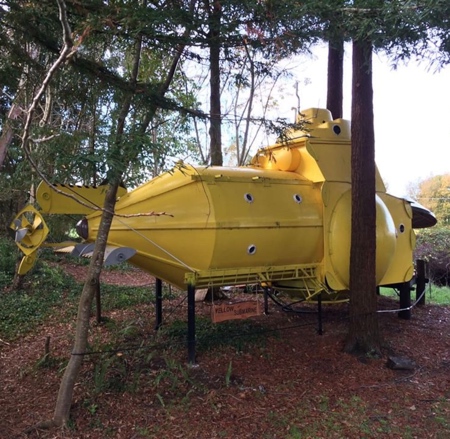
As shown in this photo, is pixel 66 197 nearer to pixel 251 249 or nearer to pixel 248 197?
pixel 248 197

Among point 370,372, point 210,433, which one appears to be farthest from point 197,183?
point 370,372

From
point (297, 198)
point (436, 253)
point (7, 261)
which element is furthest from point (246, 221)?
point (436, 253)

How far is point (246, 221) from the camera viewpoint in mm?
5840

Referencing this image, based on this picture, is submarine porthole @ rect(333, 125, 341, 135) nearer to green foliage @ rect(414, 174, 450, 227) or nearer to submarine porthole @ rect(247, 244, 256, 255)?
submarine porthole @ rect(247, 244, 256, 255)

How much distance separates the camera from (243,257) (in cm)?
590

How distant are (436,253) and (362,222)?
45.3 feet

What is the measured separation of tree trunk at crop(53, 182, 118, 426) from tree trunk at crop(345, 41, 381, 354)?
12.5ft

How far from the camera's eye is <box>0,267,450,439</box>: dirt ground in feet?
14.4

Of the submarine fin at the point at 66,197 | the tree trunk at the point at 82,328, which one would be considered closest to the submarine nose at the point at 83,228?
the submarine fin at the point at 66,197

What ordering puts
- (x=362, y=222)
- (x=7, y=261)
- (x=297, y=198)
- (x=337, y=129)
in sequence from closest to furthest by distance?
(x=362, y=222) → (x=297, y=198) → (x=337, y=129) → (x=7, y=261)

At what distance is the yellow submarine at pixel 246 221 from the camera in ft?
18.2

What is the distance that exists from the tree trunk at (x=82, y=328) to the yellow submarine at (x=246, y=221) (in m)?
0.28

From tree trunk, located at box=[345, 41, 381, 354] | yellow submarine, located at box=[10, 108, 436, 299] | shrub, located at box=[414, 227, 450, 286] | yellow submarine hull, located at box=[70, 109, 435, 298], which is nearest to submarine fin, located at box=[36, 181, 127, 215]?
yellow submarine, located at box=[10, 108, 436, 299]

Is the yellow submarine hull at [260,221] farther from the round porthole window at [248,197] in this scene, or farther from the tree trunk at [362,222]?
the tree trunk at [362,222]
